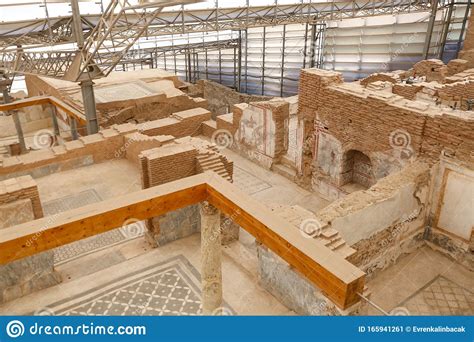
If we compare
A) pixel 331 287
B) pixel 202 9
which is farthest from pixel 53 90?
pixel 331 287

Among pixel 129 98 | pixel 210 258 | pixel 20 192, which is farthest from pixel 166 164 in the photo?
pixel 129 98

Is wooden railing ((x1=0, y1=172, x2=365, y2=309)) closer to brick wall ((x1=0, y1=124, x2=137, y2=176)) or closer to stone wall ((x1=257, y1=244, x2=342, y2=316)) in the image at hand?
stone wall ((x1=257, y1=244, x2=342, y2=316))

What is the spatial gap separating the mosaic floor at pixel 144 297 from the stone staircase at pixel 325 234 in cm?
176

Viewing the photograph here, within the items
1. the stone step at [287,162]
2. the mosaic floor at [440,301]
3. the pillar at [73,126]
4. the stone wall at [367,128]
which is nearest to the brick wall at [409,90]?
the stone wall at [367,128]

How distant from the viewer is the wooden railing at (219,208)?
2.51m

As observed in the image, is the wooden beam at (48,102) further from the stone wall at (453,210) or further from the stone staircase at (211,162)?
the stone wall at (453,210)

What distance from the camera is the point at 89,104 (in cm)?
1220

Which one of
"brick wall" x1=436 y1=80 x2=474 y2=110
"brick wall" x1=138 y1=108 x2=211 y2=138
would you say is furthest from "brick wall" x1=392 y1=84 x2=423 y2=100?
"brick wall" x1=138 y1=108 x2=211 y2=138

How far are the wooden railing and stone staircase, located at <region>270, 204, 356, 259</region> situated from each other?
9.59 ft

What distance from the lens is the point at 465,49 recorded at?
17344 millimetres

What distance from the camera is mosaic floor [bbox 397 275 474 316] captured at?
22.7ft

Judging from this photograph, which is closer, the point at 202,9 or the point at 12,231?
the point at 12,231
